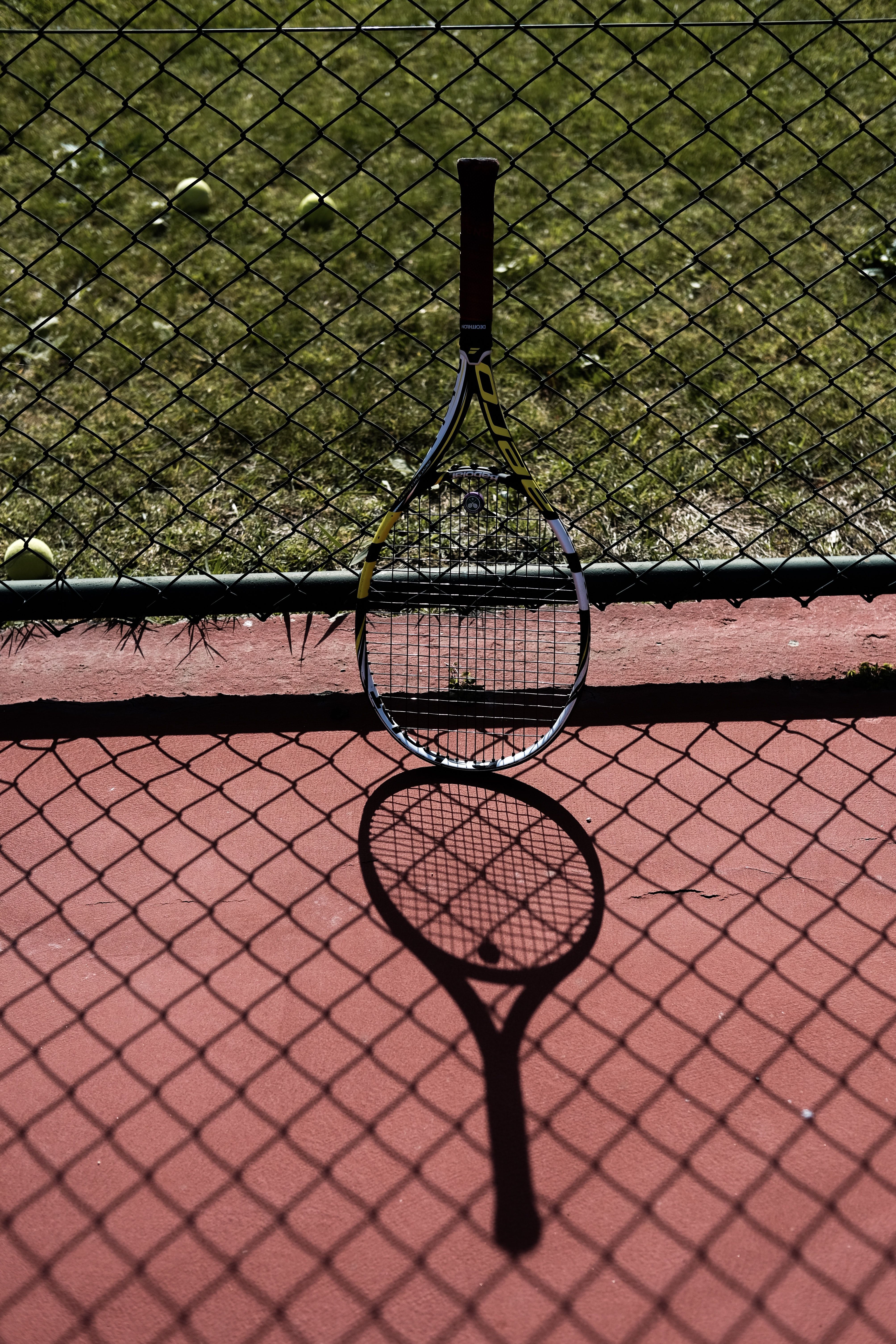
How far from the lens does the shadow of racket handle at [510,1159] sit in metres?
2.42

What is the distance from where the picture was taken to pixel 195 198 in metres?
5.74

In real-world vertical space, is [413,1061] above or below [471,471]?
below

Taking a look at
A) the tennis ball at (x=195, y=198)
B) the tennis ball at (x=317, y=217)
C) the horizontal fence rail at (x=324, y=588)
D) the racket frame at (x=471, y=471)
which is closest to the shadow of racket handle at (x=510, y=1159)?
the racket frame at (x=471, y=471)

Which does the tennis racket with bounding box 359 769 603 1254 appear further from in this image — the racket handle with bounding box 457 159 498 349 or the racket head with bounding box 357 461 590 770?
the racket handle with bounding box 457 159 498 349

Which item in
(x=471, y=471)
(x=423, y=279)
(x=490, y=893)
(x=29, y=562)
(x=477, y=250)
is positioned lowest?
(x=490, y=893)

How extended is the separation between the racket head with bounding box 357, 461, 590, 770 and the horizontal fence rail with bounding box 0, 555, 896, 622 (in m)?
0.10

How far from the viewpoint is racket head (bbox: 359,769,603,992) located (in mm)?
2965

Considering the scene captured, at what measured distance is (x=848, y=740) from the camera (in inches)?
139

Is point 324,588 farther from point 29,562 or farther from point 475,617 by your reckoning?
point 29,562

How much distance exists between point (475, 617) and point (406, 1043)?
1.45 meters

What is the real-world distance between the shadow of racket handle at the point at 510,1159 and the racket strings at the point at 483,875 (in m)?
0.29

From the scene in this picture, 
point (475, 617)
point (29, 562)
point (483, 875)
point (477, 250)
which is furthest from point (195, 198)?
point (483, 875)

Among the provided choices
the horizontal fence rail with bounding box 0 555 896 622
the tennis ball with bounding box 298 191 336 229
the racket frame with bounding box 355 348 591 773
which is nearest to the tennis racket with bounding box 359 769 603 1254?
the racket frame with bounding box 355 348 591 773

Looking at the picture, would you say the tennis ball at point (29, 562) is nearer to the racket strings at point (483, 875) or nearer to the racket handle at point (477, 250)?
the racket strings at point (483, 875)
